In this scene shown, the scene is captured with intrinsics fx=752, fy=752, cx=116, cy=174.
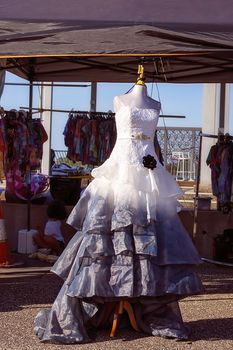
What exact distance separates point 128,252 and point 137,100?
1182 mm

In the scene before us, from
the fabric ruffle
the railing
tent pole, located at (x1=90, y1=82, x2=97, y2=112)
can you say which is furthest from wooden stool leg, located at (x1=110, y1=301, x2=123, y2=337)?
the railing

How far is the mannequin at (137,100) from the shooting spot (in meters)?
5.74

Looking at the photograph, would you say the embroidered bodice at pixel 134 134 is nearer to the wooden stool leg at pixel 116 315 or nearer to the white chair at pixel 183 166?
the wooden stool leg at pixel 116 315

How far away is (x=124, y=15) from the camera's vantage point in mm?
6133

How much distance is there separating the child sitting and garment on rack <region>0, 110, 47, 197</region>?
598 millimetres

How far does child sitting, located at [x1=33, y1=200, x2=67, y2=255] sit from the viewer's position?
9.55 metres

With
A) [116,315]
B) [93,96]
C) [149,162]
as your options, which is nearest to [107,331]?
[116,315]

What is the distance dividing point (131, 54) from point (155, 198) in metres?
1.11

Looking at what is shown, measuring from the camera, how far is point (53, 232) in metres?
9.62

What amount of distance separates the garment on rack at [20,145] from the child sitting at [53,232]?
1.96 feet

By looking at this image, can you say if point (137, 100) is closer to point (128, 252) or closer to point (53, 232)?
point (128, 252)

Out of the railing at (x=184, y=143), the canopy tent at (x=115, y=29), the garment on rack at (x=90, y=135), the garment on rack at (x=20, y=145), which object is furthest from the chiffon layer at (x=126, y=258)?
the railing at (x=184, y=143)

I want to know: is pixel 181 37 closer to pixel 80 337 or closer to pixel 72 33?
pixel 72 33

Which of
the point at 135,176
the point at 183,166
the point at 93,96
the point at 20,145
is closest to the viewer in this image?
the point at 135,176
